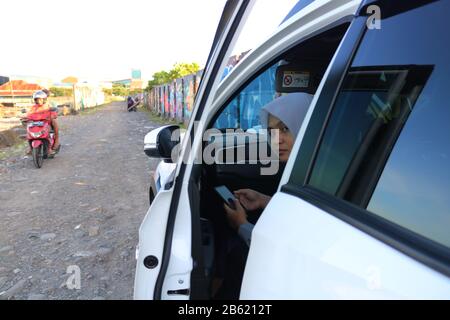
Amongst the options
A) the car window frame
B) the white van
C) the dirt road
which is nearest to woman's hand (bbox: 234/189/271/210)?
the white van

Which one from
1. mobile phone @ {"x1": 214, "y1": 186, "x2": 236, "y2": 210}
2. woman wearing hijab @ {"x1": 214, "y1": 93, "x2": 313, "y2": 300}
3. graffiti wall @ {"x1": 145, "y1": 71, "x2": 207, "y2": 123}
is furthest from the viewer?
graffiti wall @ {"x1": 145, "y1": 71, "x2": 207, "y2": 123}

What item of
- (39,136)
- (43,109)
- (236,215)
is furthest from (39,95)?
(236,215)

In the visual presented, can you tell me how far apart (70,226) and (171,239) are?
10.9 feet

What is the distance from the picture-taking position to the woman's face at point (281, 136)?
2.00 m

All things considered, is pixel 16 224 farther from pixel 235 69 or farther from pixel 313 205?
pixel 313 205

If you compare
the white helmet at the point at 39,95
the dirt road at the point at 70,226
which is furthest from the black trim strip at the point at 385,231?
the white helmet at the point at 39,95

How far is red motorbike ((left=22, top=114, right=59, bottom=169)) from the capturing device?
24.5 ft

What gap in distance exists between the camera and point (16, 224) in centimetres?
443

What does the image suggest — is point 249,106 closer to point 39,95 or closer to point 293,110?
point 293,110

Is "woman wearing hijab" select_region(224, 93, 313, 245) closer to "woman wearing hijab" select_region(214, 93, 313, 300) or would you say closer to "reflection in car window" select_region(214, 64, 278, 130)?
"woman wearing hijab" select_region(214, 93, 313, 300)

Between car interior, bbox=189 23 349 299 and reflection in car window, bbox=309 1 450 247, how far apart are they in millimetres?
359

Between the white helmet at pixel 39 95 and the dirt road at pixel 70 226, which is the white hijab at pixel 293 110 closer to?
the dirt road at pixel 70 226
